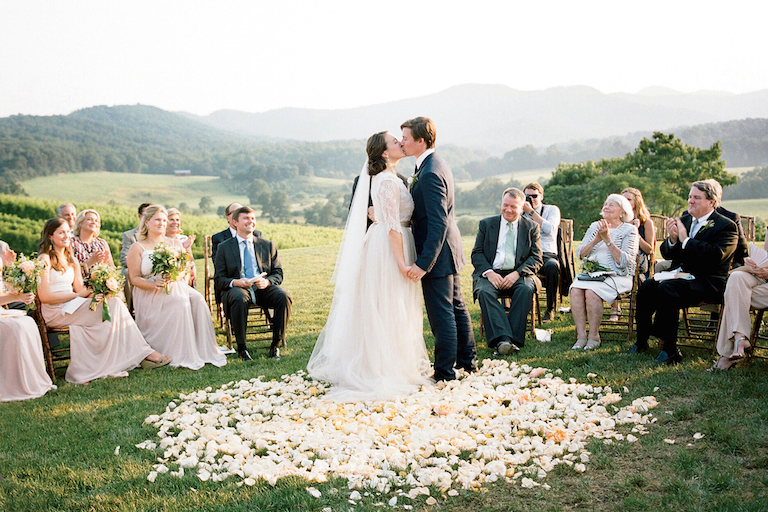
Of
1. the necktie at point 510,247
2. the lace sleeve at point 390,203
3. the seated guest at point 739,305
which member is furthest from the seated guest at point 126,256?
the seated guest at point 739,305

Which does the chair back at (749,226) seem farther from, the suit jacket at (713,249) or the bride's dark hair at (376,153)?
the bride's dark hair at (376,153)

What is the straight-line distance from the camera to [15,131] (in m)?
68.4

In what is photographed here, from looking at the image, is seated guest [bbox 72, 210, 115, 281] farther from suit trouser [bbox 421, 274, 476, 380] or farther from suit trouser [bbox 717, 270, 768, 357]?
suit trouser [bbox 717, 270, 768, 357]

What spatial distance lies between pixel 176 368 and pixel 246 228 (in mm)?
1813

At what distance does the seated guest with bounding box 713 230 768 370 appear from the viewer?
596cm

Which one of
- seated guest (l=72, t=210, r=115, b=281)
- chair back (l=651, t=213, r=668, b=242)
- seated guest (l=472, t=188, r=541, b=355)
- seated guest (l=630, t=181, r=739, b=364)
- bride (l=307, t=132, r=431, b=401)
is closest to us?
bride (l=307, t=132, r=431, b=401)

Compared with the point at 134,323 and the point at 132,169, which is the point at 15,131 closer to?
the point at 132,169

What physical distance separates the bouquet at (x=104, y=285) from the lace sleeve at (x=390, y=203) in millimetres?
3109

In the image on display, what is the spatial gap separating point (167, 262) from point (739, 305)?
5.84 meters

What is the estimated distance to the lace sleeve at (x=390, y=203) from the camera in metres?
5.91

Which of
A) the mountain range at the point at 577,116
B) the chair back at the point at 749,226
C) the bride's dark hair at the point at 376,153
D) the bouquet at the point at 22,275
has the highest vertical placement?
the mountain range at the point at 577,116

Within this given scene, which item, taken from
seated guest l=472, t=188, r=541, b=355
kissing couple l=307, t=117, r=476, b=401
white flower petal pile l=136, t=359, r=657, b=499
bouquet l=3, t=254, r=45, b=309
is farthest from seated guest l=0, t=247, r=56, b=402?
seated guest l=472, t=188, r=541, b=355

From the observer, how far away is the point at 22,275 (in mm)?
6590

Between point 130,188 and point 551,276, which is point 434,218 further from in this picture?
point 130,188
